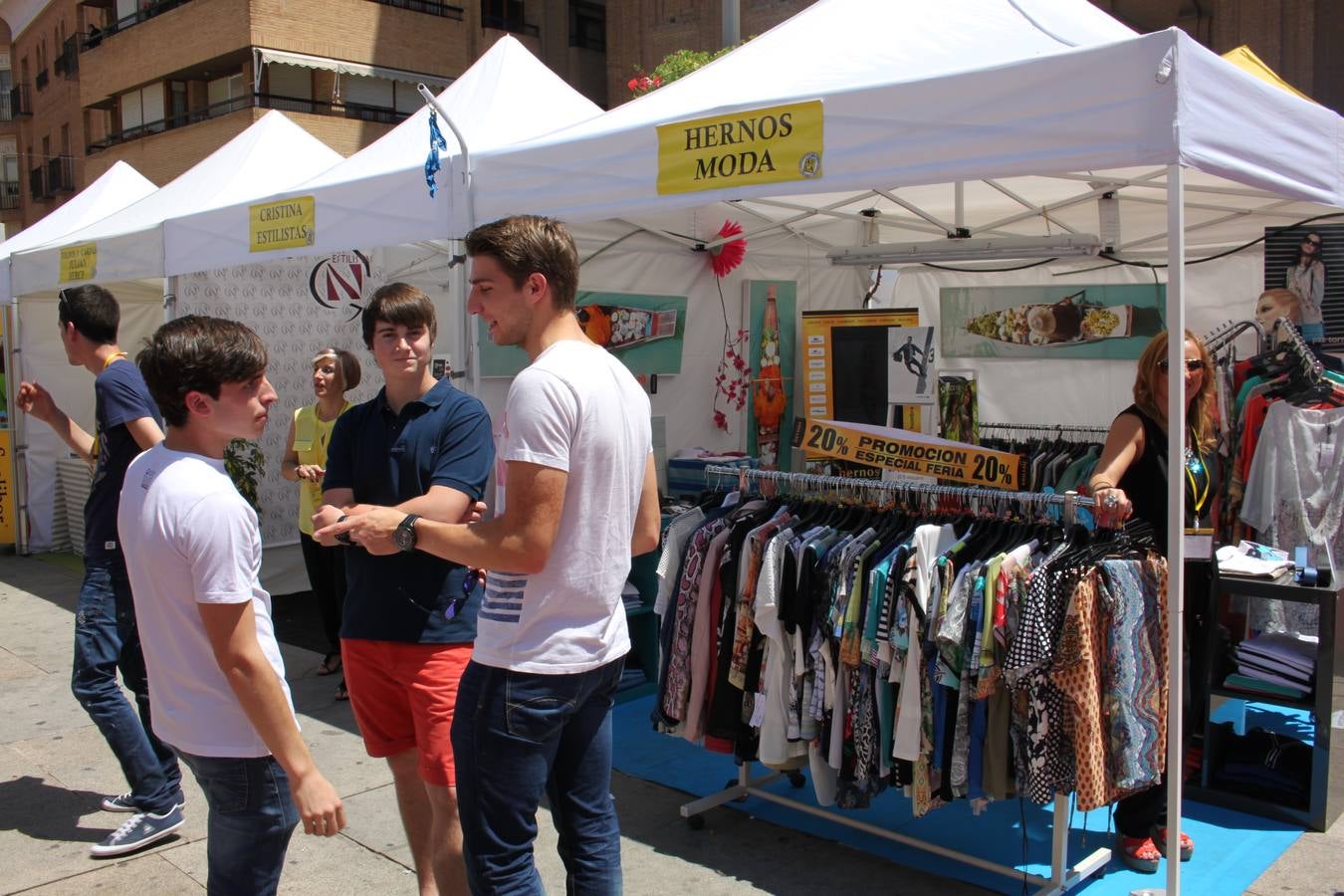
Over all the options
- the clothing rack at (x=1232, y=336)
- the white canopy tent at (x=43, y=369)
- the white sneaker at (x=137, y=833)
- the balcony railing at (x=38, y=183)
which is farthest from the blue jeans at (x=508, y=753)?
the balcony railing at (x=38, y=183)

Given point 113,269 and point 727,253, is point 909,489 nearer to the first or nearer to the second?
point 727,253

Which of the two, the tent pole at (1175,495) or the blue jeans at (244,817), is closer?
the blue jeans at (244,817)

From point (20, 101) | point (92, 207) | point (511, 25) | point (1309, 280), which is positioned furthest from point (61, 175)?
point (1309, 280)

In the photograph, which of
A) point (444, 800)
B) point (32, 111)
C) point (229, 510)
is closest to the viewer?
point (229, 510)

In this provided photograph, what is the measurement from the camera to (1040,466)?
242 inches

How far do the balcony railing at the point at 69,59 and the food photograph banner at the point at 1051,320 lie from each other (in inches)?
1206

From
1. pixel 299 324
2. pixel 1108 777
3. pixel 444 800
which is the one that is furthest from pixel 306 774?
pixel 299 324

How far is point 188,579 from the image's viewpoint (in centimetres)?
209

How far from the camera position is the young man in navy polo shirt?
2848mm

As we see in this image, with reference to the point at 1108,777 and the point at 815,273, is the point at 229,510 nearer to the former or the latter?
the point at 1108,777

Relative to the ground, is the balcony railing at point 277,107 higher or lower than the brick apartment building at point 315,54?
lower

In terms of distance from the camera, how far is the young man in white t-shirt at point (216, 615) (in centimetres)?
207

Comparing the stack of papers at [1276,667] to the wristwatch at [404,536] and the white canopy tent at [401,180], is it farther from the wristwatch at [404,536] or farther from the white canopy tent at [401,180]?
the white canopy tent at [401,180]

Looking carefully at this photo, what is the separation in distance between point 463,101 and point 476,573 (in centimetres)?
416
